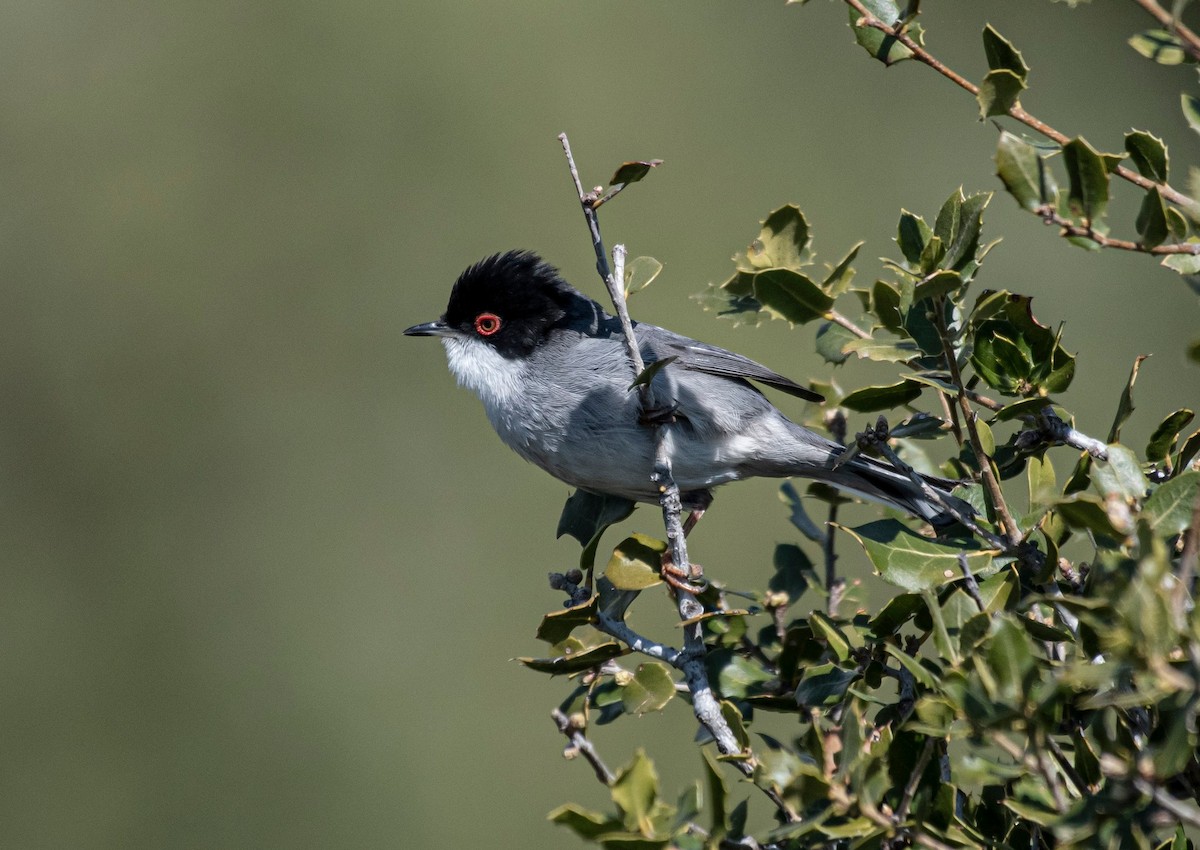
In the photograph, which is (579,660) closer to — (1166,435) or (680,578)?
(680,578)

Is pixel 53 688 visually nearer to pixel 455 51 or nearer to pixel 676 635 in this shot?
pixel 676 635

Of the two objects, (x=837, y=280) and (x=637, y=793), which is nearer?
(x=637, y=793)

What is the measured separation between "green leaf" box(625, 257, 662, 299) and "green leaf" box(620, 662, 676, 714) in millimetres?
833

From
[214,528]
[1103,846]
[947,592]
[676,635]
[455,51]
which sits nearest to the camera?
[1103,846]

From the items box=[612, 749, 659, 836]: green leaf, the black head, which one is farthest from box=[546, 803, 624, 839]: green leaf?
the black head

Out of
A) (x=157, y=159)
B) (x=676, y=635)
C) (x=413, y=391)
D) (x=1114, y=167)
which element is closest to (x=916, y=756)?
(x=1114, y=167)

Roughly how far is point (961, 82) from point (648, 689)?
1.15 meters

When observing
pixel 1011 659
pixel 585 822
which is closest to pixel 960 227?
pixel 1011 659

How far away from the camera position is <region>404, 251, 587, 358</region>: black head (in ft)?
11.1

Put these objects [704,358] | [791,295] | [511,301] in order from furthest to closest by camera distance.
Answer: [511,301]
[704,358]
[791,295]

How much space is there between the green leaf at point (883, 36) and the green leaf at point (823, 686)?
102 cm

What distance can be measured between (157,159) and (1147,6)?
618cm

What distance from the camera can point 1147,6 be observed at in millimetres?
1445

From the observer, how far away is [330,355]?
6.34 meters
